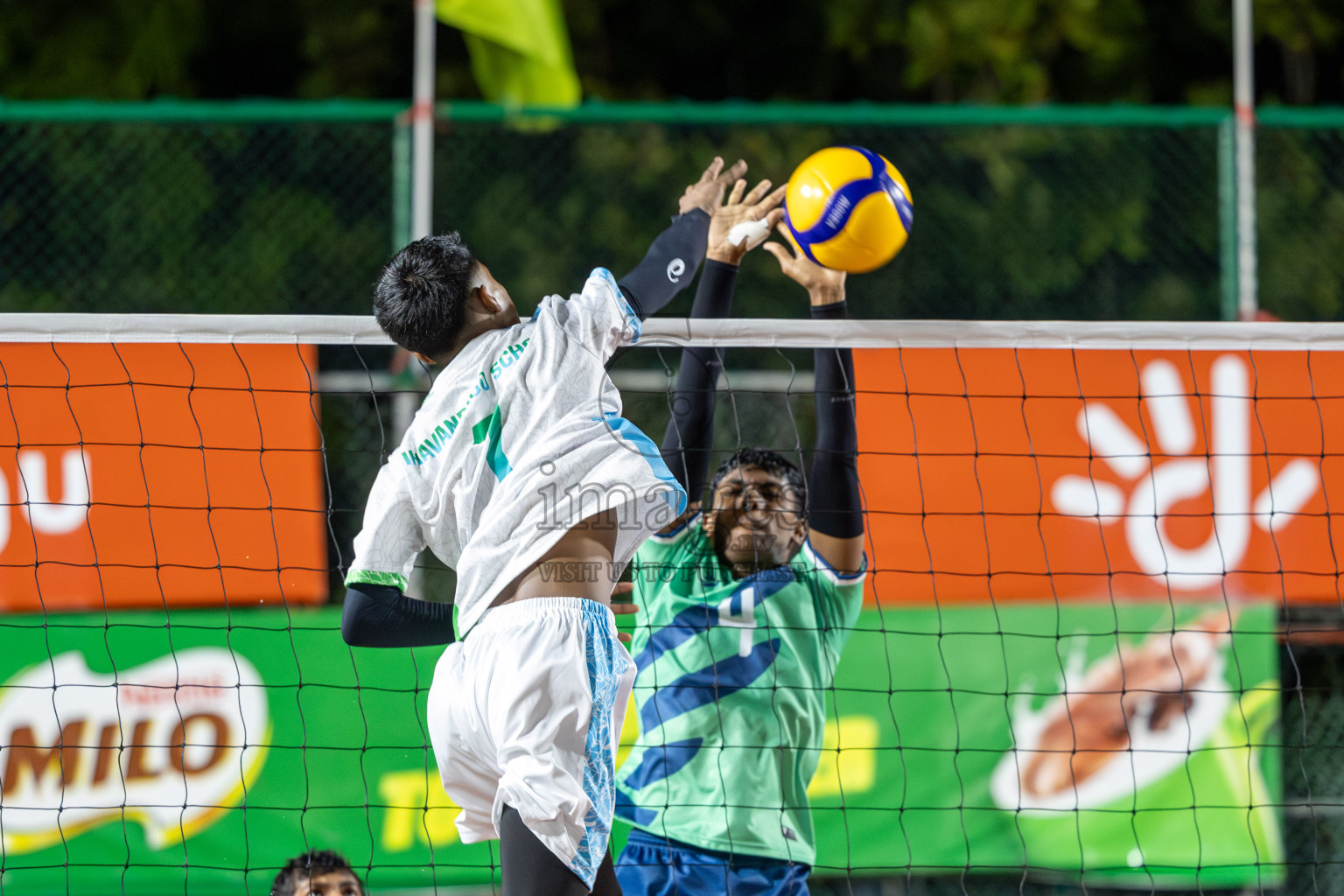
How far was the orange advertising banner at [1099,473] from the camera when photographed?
16.8 feet

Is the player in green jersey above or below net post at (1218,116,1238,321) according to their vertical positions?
below

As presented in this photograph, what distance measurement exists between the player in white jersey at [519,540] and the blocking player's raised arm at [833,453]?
0.72m

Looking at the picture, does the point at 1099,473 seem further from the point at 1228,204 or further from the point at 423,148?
the point at 423,148

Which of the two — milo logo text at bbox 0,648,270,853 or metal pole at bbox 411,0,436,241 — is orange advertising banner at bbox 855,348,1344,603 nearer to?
metal pole at bbox 411,0,436,241

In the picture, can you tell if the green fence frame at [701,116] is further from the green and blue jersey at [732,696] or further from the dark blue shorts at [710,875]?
the dark blue shorts at [710,875]

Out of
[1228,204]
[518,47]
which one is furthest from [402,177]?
[1228,204]

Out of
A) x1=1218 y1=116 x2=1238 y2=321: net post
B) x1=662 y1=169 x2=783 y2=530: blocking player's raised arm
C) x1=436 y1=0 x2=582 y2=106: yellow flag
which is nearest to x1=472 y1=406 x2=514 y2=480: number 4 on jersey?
x1=662 y1=169 x2=783 y2=530: blocking player's raised arm

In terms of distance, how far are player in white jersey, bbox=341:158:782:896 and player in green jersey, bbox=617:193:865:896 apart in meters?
0.72

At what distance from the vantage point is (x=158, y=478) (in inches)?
197

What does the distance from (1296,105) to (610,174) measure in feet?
16.2

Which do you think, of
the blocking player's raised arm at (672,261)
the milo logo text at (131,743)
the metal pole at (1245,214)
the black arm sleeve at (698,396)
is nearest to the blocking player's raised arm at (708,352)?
the black arm sleeve at (698,396)

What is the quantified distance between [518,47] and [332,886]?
3.90 meters

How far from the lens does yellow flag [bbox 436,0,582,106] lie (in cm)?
612

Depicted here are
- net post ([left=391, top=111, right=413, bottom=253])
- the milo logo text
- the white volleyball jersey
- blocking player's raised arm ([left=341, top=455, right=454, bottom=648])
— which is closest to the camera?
the white volleyball jersey
